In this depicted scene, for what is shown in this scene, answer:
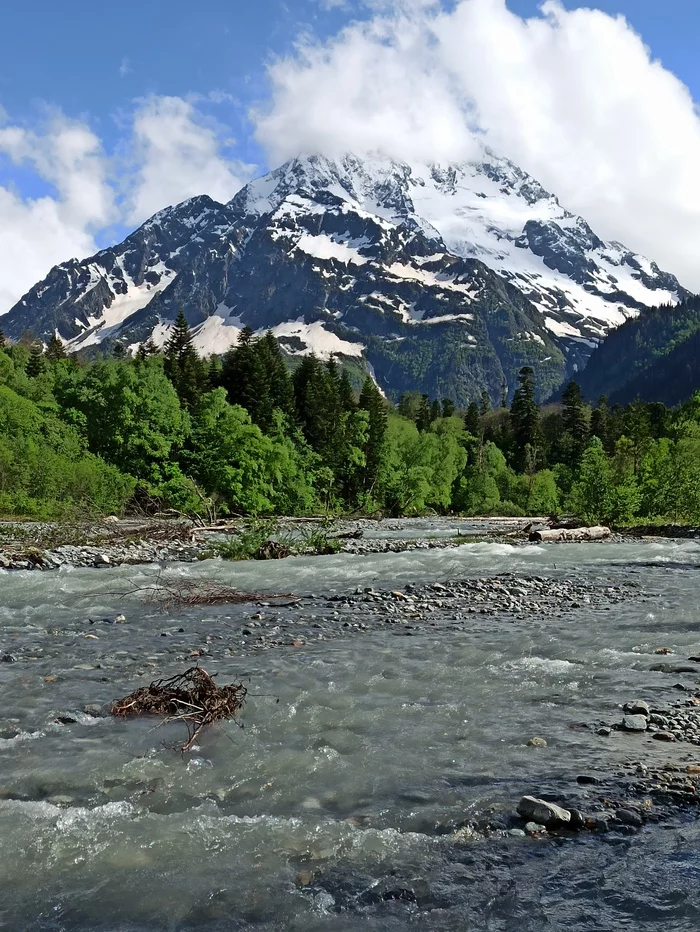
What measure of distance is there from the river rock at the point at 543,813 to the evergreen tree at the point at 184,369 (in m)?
59.1

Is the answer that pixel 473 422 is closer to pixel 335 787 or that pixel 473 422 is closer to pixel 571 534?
pixel 571 534

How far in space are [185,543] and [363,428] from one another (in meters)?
42.9

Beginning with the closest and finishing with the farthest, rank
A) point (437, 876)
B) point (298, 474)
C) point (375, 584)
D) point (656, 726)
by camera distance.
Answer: point (437, 876), point (656, 726), point (375, 584), point (298, 474)

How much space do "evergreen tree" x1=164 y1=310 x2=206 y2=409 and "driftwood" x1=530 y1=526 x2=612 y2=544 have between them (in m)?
35.5

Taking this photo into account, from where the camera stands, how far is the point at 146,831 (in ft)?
17.9

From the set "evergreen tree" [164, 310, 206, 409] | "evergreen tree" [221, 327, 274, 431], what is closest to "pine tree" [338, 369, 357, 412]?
"evergreen tree" [221, 327, 274, 431]

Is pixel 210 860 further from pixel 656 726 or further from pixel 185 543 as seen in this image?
pixel 185 543

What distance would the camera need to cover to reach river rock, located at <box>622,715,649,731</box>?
7.60 m

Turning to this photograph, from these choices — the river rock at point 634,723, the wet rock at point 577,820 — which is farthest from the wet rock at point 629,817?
the river rock at point 634,723

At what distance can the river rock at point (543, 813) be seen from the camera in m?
5.47

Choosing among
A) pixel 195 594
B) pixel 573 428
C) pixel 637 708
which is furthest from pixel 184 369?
pixel 573 428

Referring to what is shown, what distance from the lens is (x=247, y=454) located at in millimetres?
48094

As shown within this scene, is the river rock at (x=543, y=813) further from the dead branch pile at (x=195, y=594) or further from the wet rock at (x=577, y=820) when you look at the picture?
the dead branch pile at (x=195, y=594)

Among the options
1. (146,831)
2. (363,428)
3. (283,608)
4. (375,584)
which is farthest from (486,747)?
(363,428)
